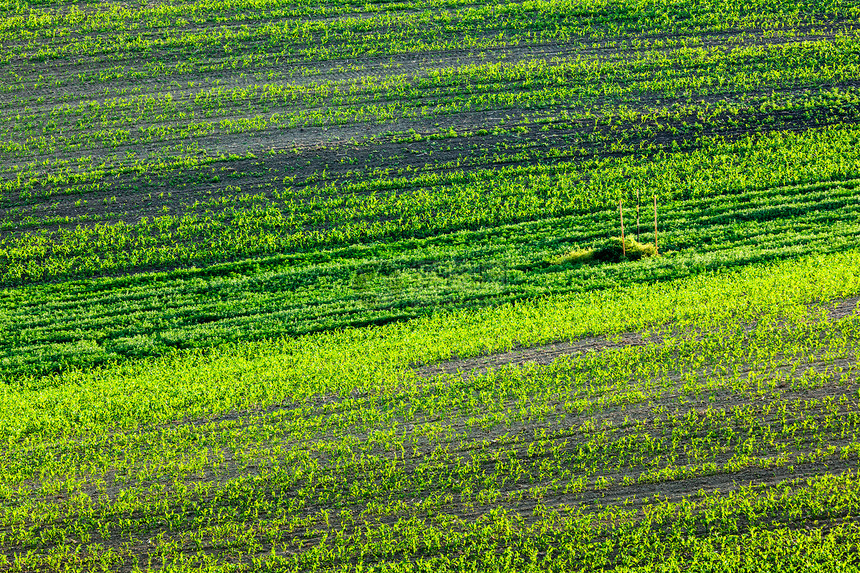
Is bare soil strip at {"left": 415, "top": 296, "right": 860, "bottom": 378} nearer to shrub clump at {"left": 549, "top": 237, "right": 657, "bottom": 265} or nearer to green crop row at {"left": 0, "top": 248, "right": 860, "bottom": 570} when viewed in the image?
green crop row at {"left": 0, "top": 248, "right": 860, "bottom": 570}

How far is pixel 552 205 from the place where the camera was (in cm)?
2189

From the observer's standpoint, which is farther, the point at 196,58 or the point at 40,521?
the point at 196,58

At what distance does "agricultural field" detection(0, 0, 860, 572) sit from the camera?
12.2 metres

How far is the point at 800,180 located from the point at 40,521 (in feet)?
68.6

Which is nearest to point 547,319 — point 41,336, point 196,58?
point 41,336

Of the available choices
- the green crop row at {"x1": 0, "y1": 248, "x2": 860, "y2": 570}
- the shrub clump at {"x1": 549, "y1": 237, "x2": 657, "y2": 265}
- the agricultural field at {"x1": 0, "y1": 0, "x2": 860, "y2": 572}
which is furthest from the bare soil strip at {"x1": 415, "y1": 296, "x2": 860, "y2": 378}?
the shrub clump at {"x1": 549, "y1": 237, "x2": 657, "y2": 265}

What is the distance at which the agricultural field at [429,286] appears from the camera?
40.0 ft

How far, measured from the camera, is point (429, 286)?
61.2 ft

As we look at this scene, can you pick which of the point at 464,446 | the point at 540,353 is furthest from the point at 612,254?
the point at 464,446

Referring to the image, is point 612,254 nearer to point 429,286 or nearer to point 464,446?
point 429,286

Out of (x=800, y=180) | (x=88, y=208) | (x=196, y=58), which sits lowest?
(x=800, y=180)

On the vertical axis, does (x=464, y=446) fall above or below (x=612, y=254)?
below

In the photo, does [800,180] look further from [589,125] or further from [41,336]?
[41,336]

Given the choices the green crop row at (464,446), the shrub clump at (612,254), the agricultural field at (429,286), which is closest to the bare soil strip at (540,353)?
the agricultural field at (429,286)
